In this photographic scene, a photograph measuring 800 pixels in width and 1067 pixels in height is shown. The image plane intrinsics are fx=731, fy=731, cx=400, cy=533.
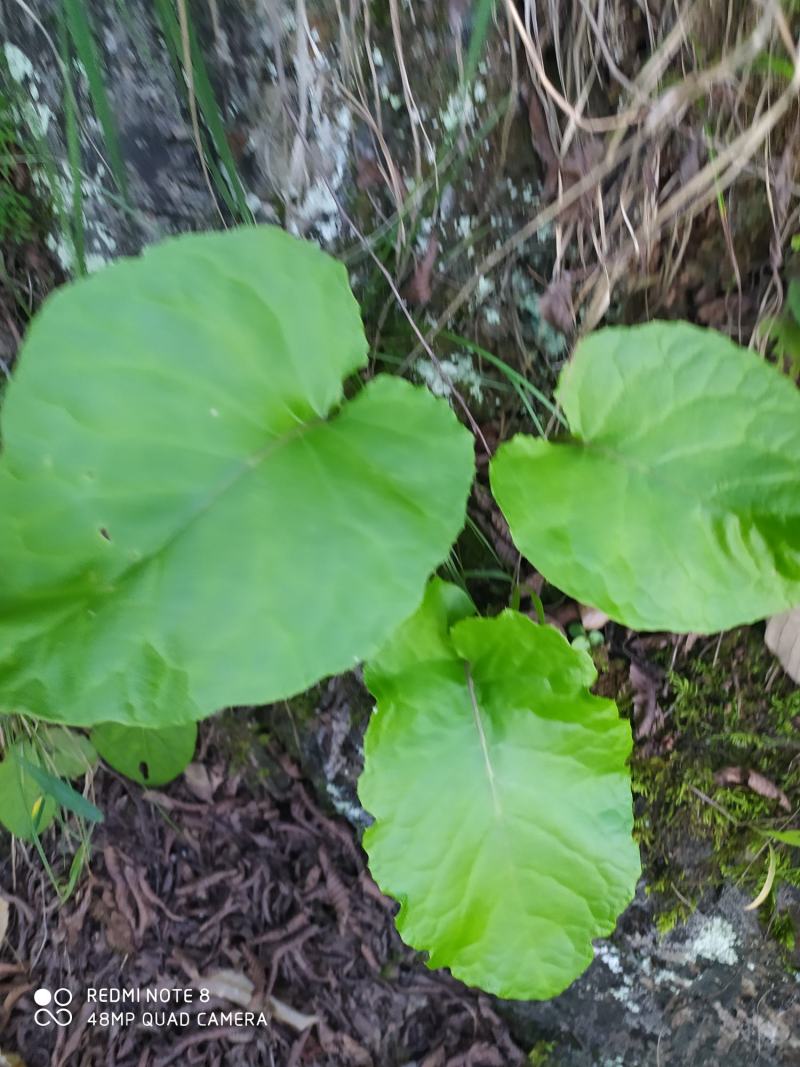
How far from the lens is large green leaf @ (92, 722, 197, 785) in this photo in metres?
1.34

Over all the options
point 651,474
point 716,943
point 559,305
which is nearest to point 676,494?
point 651,474

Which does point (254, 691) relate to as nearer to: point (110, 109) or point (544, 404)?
point (544, 404)

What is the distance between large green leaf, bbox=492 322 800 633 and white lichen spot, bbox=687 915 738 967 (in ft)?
2.28

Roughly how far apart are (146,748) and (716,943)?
1066 mm

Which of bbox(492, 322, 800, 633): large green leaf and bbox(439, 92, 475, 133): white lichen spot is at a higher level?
bbox(439, 92, 475, 133): white lichen spot

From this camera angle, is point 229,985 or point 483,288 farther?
point 229,985

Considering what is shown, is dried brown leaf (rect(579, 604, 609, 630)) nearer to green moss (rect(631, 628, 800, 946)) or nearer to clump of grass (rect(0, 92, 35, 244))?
green moss (rect(631, 628, 800, 946))

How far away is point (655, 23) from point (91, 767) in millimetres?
1504

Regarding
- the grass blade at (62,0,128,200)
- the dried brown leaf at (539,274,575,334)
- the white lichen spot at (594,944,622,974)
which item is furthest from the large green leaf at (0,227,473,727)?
the white lichen spot at (594,944,622,974)

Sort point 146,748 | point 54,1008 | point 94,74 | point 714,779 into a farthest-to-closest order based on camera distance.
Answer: point 54,1008
point 146,748
point 714,779
point 94,74

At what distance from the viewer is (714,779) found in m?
1.23

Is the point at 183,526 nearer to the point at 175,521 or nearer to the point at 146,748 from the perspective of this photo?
the point at 175,521

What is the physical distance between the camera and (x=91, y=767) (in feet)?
4.63

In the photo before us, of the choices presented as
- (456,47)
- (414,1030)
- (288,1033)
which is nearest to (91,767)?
(288,1033)
